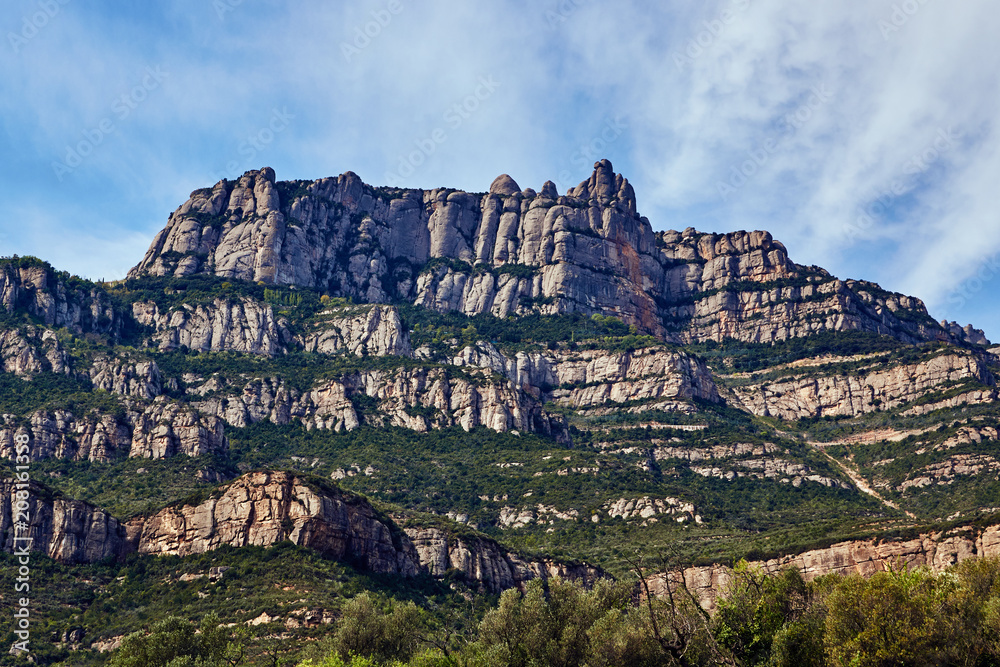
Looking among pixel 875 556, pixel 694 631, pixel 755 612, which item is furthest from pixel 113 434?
pixel 694 631

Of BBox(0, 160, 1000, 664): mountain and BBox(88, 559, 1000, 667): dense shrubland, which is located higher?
BBox(0, 160, 1000, 664): mountain

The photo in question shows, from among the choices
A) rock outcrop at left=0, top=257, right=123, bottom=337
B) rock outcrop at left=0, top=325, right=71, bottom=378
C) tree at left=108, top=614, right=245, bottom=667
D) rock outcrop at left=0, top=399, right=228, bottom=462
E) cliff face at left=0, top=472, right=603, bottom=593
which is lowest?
tree at left=108, top=614, right=245, bottom=667

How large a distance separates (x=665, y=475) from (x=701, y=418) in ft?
93.8

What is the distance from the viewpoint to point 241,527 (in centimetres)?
10181

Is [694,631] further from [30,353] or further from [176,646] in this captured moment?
[30,353]

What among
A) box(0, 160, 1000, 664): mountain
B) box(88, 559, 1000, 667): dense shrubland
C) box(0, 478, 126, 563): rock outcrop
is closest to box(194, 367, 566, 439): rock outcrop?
box(0, 160, 1000, 664): mountain

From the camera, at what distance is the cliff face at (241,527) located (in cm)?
9906

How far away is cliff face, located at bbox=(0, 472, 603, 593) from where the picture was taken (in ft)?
325

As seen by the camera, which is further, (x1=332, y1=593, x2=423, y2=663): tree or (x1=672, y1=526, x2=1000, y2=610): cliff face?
(x1=672, y1=526, x2=1000, y2=610): cliff face

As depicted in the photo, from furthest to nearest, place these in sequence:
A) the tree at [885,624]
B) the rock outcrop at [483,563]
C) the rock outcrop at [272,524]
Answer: the rock outcrop at [483,563], the rock outcrop at [272,524], the tree at [885,624]

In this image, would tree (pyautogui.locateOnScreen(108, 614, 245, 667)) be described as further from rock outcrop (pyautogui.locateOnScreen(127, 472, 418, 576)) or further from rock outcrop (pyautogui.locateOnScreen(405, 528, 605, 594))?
rock outcrop (pyautogui.locateOnScreen(405, 528, 605, 594))

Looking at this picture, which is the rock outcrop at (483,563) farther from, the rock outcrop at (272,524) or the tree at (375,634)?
the tree at (375,634)

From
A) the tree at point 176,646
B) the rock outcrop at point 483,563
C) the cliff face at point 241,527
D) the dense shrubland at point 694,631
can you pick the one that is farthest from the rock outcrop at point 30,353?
the tree at point 176,646

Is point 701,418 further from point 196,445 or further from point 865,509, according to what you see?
point 196,445
